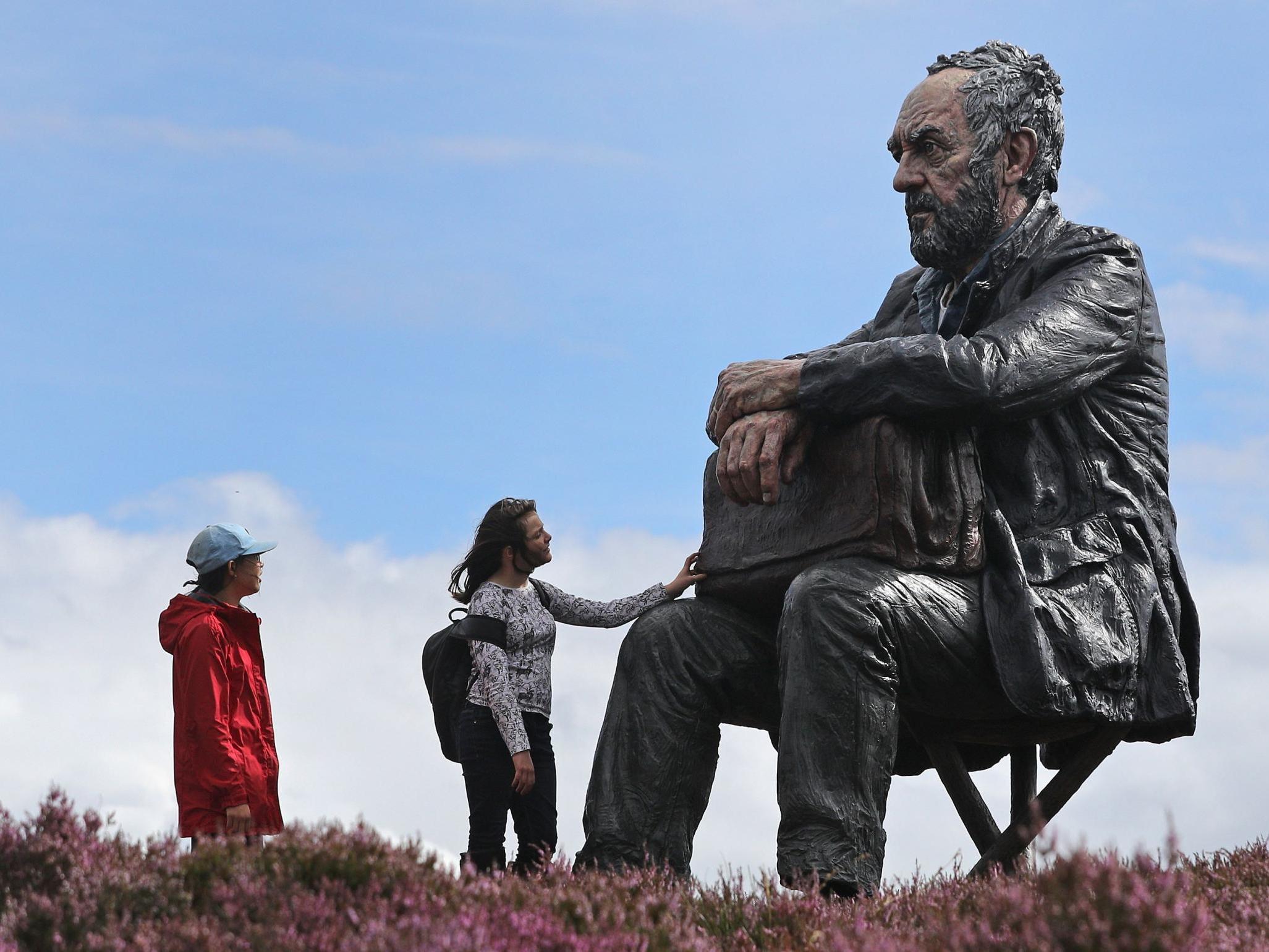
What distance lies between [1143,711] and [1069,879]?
9.52 ft

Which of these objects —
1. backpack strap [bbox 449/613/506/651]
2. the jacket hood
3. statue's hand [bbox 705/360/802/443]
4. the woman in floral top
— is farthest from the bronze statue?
the jacket hood

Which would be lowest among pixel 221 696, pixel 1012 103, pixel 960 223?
pixel 221 696

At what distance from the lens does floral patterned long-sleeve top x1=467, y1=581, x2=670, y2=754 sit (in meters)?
7.61

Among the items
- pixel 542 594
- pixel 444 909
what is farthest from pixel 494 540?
pixel 444 909

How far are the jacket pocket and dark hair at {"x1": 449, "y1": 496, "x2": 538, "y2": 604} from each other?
2.66 meters

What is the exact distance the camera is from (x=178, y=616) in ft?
23.8

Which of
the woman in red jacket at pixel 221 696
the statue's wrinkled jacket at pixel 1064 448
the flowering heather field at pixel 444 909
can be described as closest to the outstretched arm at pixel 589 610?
the woman in red jacket at pixel 221 696

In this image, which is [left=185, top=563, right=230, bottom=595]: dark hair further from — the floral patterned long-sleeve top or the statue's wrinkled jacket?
the statue's wrinkled jacket

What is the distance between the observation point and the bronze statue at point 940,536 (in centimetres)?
553

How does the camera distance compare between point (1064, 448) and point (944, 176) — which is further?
point (944, 176)

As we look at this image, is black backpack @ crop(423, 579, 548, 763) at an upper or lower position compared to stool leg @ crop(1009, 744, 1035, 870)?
upper

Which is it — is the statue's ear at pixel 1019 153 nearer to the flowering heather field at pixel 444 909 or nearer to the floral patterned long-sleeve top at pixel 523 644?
the floral patterned long-sleeve top at pixel 523 644

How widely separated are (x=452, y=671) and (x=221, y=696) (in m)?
1.18

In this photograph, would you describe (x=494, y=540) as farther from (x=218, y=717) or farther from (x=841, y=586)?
(x=841, y=586)
